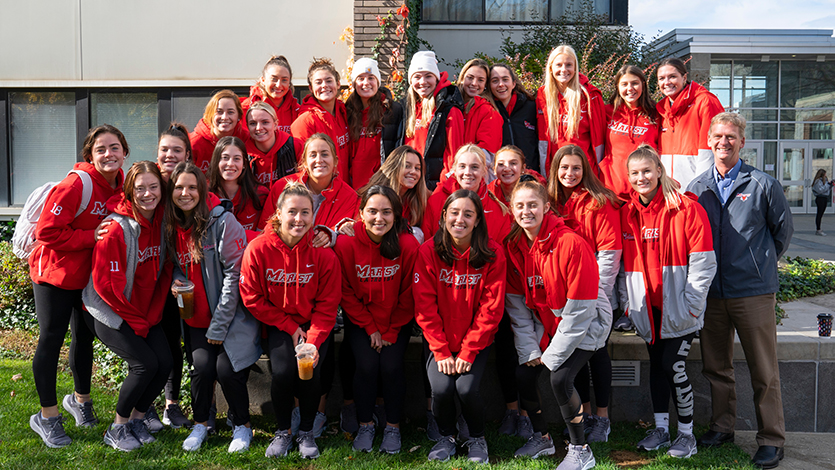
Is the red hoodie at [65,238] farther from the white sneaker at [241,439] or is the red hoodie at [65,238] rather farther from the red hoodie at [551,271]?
the red hoodie at [551,271]

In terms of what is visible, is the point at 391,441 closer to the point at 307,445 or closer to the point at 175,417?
the point at 307,445

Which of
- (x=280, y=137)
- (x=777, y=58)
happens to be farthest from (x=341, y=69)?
(x=777, y=58)

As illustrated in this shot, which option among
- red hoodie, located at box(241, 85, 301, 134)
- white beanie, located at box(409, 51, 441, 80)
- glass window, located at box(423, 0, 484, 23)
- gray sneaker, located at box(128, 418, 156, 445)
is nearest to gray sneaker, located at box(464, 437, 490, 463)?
gray sneaker, located at box(128, 418, 156, 445)

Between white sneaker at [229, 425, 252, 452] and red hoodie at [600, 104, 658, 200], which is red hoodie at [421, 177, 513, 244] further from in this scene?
white sneaker at [229, 425, 252, 452]

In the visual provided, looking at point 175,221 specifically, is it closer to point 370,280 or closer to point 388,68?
point 370,280

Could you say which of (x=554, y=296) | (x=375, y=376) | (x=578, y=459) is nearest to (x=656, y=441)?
(x=578, y=459)

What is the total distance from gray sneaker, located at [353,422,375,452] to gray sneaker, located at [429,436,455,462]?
1.32 feet

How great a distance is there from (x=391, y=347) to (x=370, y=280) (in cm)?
46

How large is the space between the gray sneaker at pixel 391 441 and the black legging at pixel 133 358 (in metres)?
1.49

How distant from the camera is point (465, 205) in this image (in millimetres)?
3662

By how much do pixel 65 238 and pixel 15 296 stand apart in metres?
3.88

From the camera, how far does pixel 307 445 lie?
372 centimetres

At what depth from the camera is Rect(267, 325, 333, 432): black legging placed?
3.68 metres

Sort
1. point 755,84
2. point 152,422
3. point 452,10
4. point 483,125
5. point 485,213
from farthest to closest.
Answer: point 755,84 < point 452,10 < point 483,125 < point 485,213 < point 152,422
